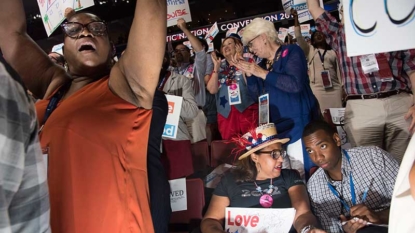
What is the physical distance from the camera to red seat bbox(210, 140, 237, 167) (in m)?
3.79

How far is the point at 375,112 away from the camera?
2.76 m

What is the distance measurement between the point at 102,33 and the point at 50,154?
0.59 meters

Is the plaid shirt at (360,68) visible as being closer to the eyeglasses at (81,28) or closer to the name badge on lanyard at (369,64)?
the name badge on lanyard at (369,64)

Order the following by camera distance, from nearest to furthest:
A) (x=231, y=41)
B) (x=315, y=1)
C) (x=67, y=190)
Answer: (x=67, y=190) < (x=315, y=1) < (x=231, y=41)

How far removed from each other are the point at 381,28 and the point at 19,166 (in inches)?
63.2

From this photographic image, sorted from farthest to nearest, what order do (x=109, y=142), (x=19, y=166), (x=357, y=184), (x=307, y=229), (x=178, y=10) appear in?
1. (x=178, y=10)
2. (x=357, y=184)
3. (x=307, y=229)
4. (x=109, y=142)
5. (x=19, y=166)

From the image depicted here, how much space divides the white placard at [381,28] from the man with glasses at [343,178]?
90 centimetres

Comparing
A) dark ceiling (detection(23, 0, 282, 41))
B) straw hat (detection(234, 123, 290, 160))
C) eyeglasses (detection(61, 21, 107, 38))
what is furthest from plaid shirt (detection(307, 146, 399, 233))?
dark ceiling (detection(23, 0, 282, 41))

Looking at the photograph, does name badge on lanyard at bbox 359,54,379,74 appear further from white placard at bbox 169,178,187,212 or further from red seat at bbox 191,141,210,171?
red seat at bbox 191,141,210,171

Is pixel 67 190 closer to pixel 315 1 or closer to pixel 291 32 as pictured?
pixel 315 1

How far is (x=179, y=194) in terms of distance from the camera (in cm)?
287

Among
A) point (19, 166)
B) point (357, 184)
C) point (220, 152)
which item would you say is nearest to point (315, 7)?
point (357, 184)

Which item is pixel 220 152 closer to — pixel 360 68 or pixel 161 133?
pixel 360 68

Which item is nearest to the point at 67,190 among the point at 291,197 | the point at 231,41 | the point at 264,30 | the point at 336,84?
the point at 291,197
